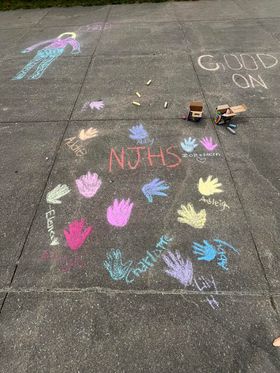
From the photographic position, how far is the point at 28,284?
2688mm

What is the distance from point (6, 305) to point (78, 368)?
83 cm

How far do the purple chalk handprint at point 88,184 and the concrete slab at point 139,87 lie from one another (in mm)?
1352

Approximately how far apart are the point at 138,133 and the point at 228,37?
4499mm

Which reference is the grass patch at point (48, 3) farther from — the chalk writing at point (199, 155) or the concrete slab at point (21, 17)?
the chalk writing at point (199, 155)

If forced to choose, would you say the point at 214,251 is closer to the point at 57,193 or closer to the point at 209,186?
the point at 209,186

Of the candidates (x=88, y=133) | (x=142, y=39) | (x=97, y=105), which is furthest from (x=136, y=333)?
(x=142, y=39)

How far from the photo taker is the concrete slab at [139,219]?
2691 mm

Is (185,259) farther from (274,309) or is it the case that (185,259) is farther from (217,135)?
(217,135)

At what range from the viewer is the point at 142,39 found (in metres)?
7.28

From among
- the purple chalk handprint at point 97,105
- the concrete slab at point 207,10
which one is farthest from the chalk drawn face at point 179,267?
the concrete slab at point 207,10

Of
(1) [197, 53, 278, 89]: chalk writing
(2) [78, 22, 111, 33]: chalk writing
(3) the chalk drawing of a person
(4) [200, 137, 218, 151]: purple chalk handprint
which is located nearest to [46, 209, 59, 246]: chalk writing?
(4) [200, 137, 218, 151]: purple chalk handprint

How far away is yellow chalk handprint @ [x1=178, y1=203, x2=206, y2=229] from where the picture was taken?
308cm

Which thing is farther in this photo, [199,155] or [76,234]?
[199,155]

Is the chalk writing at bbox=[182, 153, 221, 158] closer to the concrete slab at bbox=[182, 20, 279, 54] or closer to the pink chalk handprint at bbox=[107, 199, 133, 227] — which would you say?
the pink chalk handprint at bbox=[107, 199, 133, 227]
